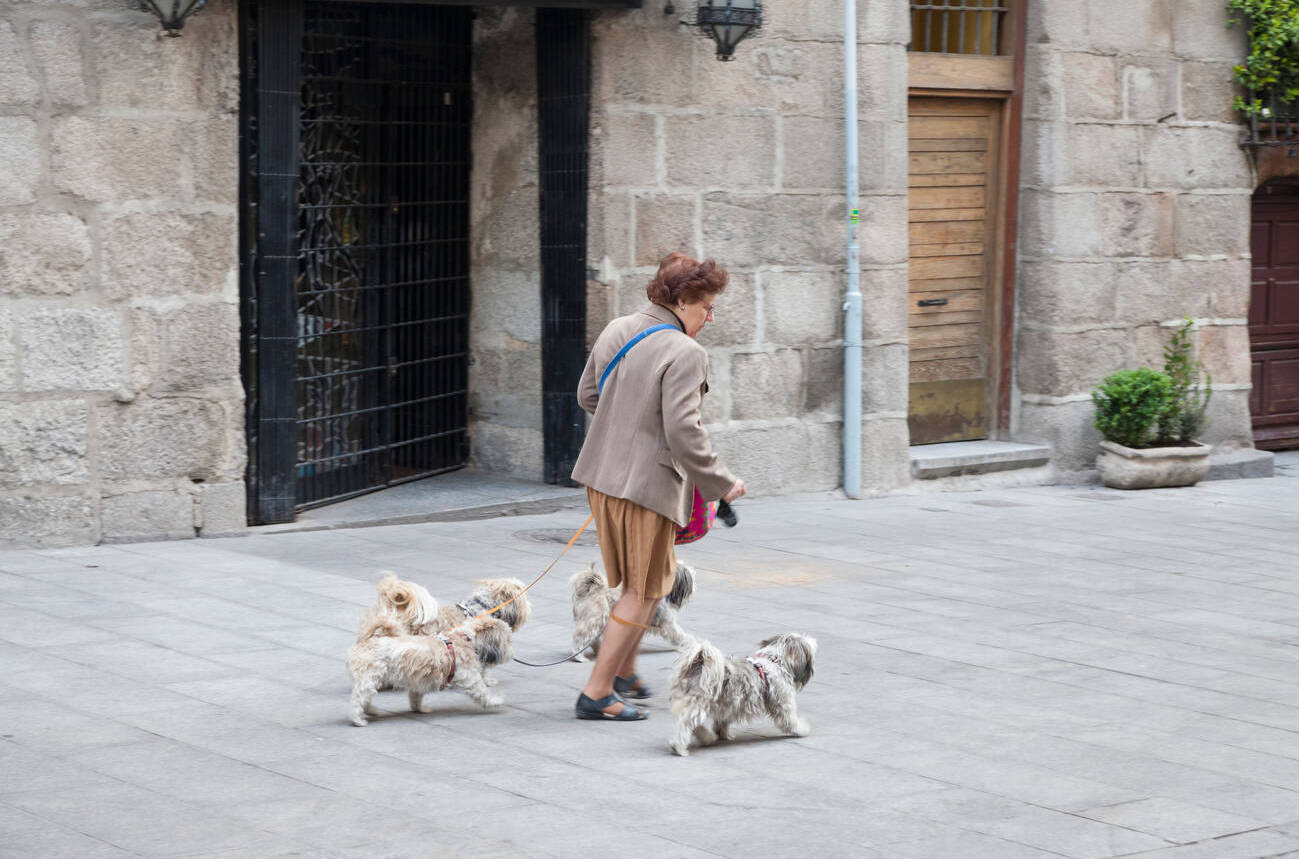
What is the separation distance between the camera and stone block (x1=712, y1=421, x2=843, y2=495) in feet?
37.6

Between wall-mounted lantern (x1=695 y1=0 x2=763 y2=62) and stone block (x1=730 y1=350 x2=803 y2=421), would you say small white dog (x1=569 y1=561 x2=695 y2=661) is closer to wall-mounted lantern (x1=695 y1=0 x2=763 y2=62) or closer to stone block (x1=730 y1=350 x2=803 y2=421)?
stone block (x1=730 y1=350 x2=803 y2=421)

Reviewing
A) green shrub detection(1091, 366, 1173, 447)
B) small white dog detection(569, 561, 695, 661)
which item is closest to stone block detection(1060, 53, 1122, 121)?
green shrub detection(1091, 366, 1173, 447)

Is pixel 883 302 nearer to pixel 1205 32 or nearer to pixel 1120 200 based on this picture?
pixel 1120 200

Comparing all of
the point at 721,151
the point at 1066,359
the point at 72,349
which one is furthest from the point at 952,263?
the point at 72,349

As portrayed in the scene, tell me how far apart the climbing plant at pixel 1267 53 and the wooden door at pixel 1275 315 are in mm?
1265

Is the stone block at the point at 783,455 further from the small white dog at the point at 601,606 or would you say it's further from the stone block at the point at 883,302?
the small white dog at the point at 601,606

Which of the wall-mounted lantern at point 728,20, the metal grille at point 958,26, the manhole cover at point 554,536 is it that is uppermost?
the metal grille at point 958,26

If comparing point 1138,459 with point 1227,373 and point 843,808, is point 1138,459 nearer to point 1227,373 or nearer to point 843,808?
point 1227,373

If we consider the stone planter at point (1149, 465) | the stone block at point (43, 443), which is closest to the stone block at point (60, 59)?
the stone block at point (43, 443)

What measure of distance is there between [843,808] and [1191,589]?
437 centimetres

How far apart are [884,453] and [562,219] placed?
2886mm

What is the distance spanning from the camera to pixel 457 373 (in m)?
11.7

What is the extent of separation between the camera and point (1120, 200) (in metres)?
13.0

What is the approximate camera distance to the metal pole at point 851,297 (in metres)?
11.6
